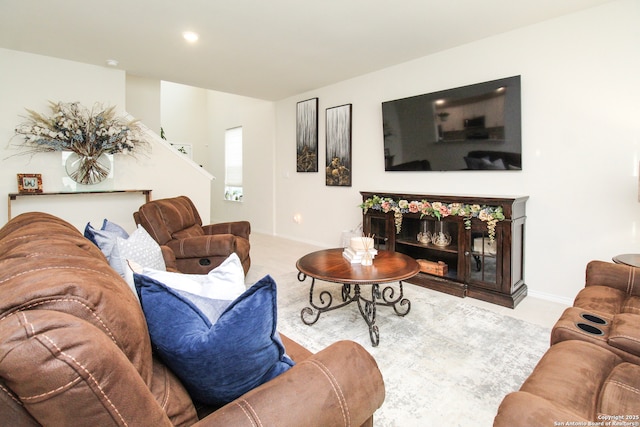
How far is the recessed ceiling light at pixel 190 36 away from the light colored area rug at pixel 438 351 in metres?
2.73

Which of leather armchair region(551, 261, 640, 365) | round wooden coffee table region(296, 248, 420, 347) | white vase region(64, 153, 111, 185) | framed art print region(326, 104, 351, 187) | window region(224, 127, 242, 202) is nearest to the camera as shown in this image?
leather armchair region(551, 261, 640, 365)

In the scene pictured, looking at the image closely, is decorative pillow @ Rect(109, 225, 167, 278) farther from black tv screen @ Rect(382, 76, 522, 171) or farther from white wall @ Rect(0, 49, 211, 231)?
black tv screen @ Rect(382, 76, 522, 171)

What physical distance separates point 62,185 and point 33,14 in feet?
6.35

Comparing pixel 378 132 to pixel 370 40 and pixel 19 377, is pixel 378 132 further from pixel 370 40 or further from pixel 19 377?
pixel 19 377

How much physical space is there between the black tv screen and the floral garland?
Answer: 592mm

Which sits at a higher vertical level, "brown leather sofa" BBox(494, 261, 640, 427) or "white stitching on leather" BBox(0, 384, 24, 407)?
"white stitching on leather" BBox(0, 384, 24, 407)

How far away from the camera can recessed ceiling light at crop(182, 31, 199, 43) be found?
335cm

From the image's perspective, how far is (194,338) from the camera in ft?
2.84

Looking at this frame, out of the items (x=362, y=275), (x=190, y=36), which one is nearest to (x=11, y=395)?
(x=362, y=275)

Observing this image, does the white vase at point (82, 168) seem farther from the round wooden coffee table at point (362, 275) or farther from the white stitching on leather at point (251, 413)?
the white stitching on leather at point (251, 413)

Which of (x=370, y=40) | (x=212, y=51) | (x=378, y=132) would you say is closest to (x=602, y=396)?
(x=370, y=40)

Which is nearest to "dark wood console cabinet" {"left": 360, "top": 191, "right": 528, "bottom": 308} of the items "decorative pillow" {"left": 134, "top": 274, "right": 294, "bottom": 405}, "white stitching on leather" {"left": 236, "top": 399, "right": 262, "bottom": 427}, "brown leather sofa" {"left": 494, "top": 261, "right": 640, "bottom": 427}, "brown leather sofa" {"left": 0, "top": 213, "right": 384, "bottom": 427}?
"brown leather sofa" {"left": 494, "top": 261, "right": 640, "bottom": 427}

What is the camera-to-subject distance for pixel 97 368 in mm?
583

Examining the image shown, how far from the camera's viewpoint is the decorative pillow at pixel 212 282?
A: 3.63 ft
